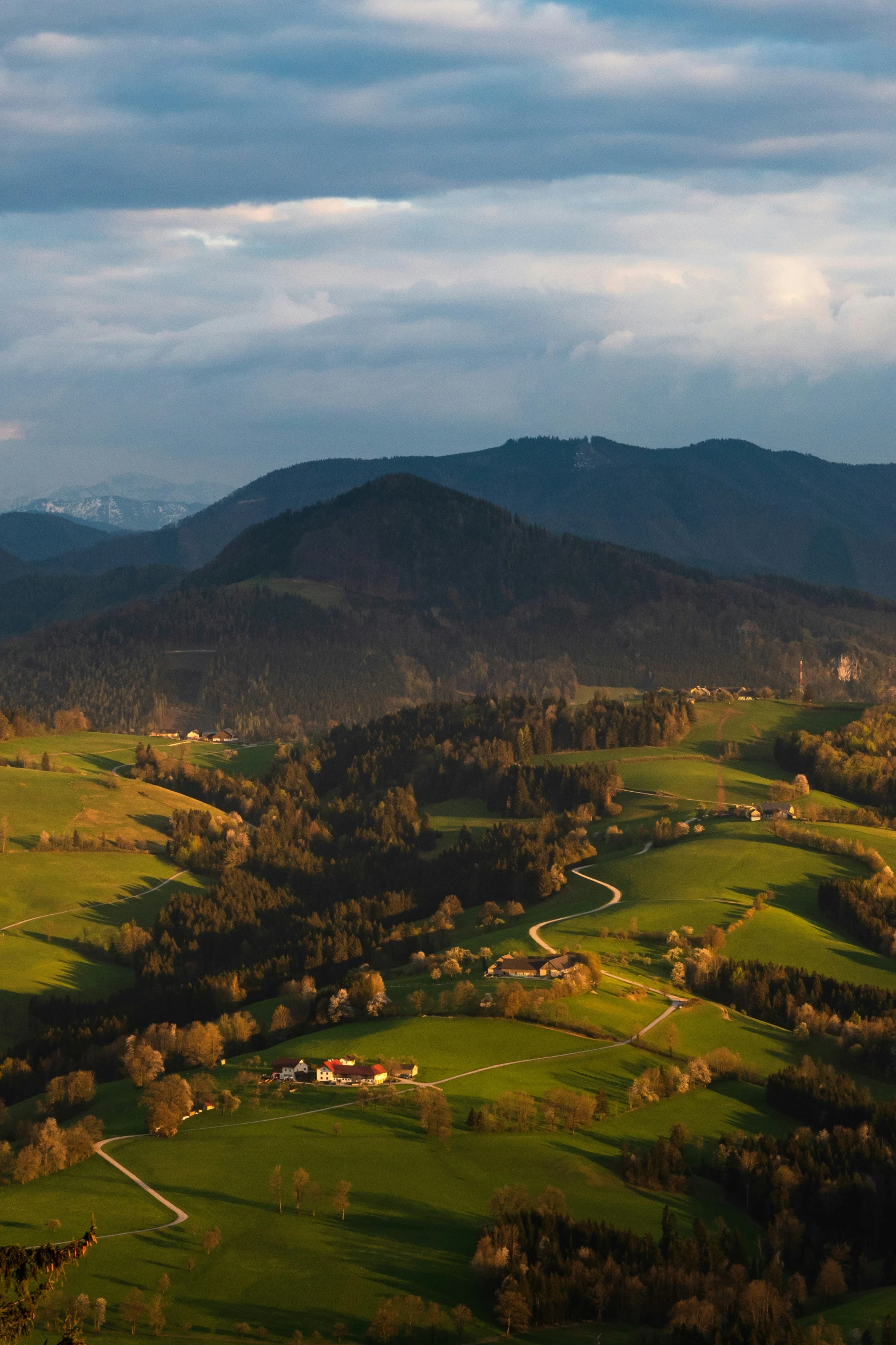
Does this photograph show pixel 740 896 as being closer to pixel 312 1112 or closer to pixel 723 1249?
pixel 312 1112

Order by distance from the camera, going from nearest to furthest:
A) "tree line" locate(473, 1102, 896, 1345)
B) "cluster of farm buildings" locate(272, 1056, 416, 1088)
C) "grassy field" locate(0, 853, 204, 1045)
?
"tree line" locate(473, 1102, 896, 1345) → "cluster of farm buildings" locate(272, 1056, 416, 1088) → "grassy field" locate(0, 853, 204, 1045)

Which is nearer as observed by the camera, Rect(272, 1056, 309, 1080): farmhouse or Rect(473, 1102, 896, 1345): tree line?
Rect(473, 1102, 896, 1345): tree line

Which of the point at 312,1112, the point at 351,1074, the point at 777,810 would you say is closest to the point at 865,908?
the point at 777,810

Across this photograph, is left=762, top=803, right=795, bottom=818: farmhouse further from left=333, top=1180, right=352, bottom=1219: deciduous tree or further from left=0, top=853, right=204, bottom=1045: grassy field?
left=333, top=1180, right=352, bottom=1219: deciduous tree

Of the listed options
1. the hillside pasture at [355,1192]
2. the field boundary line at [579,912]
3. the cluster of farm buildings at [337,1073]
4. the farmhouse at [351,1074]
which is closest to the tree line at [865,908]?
the field boundary line at [579,912]

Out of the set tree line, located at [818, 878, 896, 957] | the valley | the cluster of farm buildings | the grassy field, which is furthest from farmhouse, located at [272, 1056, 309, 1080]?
tree line, located at [818, 878, 896, 957]

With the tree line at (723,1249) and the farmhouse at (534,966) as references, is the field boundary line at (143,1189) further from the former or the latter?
the farmhouse at (534,966)

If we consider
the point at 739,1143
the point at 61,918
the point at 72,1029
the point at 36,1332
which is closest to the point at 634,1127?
the point at 739,1143
